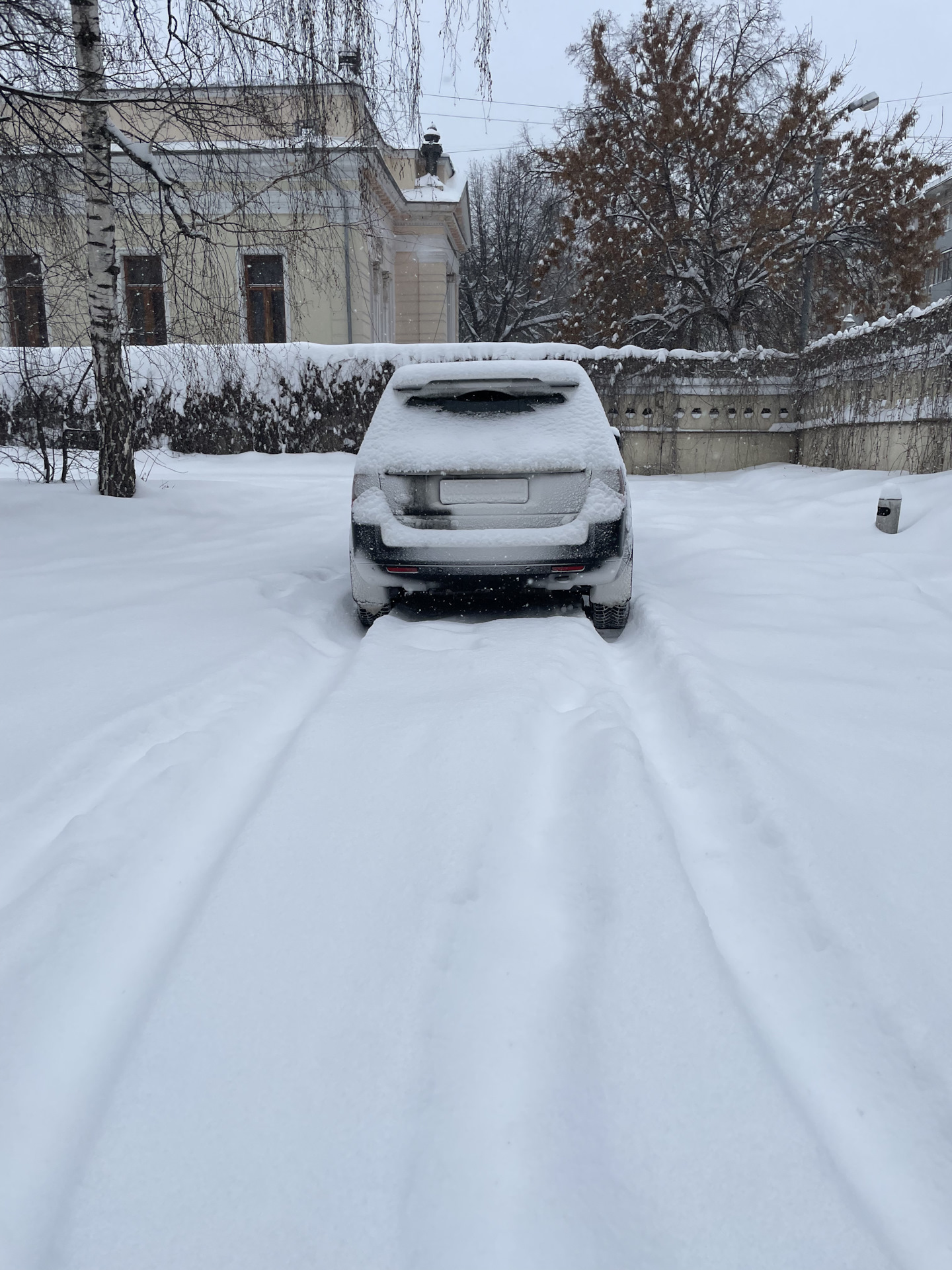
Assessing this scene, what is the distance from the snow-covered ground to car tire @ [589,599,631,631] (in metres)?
0.65

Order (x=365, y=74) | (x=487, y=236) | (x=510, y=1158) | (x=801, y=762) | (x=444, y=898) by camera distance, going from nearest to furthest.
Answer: (x=510, y=1158) < (x=444, y=898) < (x=801, y=762) < (x=365, y=74) < (x=487, y=236)

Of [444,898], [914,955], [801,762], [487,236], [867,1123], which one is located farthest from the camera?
[487,236]

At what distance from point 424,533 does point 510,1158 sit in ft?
11.9

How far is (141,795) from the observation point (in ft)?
9.84

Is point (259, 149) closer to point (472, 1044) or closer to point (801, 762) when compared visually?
point (801, 762)

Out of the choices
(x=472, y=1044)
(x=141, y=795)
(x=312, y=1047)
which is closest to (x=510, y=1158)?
(x=472, y=1044)

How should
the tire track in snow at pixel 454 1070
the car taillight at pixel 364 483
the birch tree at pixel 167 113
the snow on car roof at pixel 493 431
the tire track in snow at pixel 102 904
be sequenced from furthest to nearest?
the birch tree at pixel 167 113
the car taillight at pixel 364 483
the snow on car roof at pixel 493 431
the tire track in snow at pixel 102 904
the tire track in snow at pixel 454 1070

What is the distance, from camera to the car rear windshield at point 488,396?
4934mm

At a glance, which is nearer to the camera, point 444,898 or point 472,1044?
point 472,1044

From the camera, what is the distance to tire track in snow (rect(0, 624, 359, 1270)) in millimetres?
1738

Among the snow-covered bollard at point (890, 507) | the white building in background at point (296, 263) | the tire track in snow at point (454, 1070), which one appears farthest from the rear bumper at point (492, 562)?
the snow-covered bollard at point (890, 507)

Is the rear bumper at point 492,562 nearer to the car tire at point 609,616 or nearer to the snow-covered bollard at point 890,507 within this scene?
the car tire at point 609,616

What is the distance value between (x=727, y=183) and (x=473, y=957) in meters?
23.4

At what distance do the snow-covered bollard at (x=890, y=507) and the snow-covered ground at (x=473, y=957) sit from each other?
373cm
